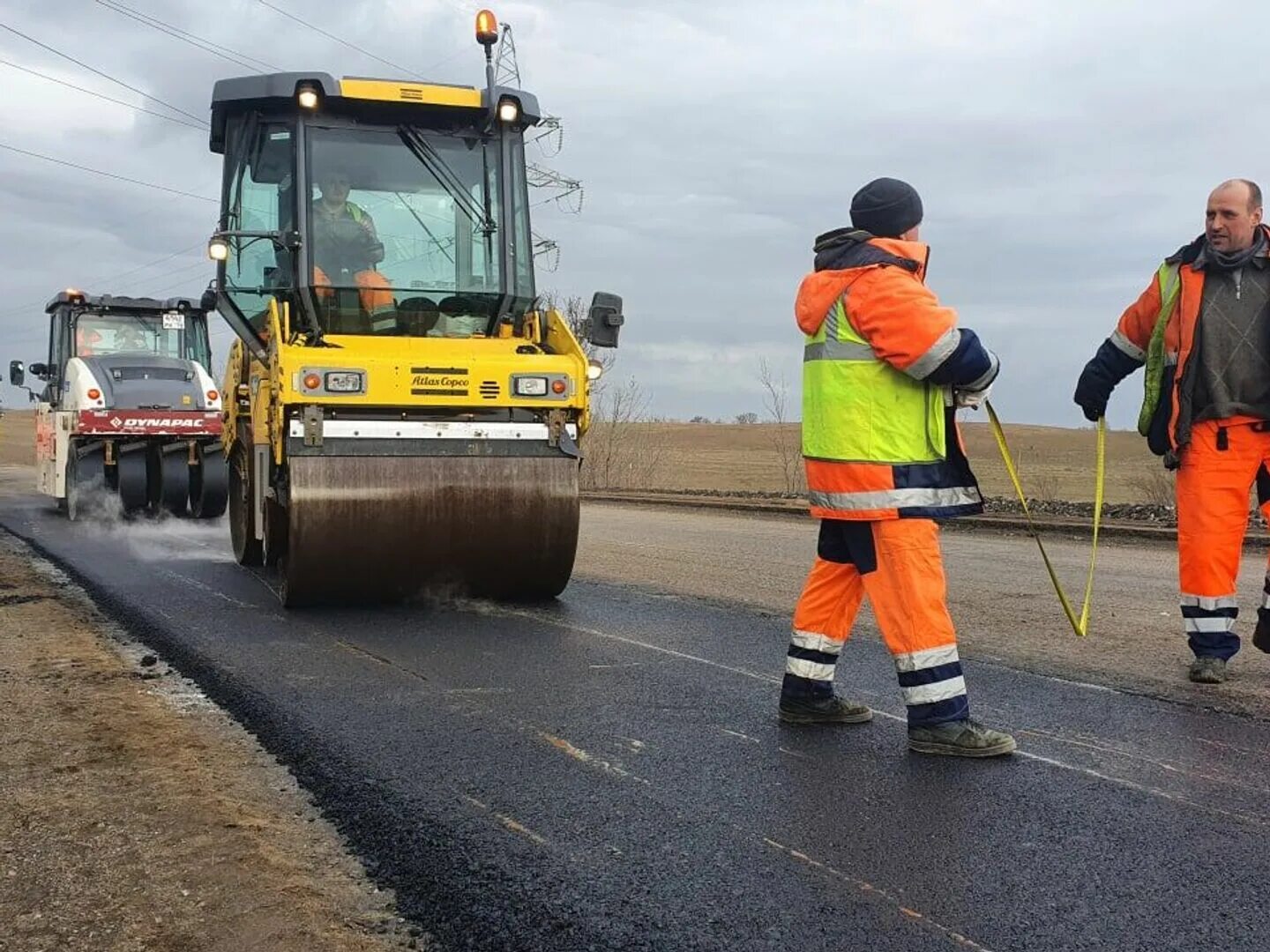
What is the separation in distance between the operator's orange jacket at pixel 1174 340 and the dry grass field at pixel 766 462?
14.3 ft

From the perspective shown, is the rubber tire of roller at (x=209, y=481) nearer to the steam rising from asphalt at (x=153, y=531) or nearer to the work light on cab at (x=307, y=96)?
the steam rising from asphalt at (x=153, y=531)

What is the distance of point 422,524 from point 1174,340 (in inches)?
145

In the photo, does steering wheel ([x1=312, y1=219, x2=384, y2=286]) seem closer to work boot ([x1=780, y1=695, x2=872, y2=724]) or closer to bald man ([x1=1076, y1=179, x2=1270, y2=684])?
work boot ([x1=780, y1=695, x2=872, y2=724])

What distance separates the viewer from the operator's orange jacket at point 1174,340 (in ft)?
16.3

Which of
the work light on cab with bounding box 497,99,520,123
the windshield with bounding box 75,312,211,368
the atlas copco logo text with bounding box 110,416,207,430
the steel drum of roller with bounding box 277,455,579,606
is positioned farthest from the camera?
the windshield with bounding box 75,312,211,368

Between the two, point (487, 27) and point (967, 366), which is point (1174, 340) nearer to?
point (967, 366)

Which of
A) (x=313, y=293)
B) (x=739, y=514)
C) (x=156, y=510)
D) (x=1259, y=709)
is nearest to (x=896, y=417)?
(x=1259, y=709)

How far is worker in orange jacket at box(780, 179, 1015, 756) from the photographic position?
3.83 meters

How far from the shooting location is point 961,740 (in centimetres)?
378

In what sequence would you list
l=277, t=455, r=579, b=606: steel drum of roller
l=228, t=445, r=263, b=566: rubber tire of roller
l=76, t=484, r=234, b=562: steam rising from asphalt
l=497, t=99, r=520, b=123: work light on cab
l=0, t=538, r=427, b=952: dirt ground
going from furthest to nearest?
l=76, t=484, r=234, b=562: steam rising from asphalt, l=228, t=445, r=263, b=566: rubber tire of roller, l=497, t=99, r=520, b=123: work light on cab, l=277, t=455, r=579, b=606: steel drum of roller, l=0, t=538, r=427, b=952: dirt ground

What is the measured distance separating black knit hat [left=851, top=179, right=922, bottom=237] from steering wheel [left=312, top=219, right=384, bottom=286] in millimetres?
4055

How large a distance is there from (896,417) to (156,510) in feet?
38.4

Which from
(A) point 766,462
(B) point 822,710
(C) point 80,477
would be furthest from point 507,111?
(A) point 766,462

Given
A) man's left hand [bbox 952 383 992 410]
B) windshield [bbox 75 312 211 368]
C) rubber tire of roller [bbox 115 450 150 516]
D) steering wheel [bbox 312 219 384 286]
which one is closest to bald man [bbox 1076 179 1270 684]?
man's left hand [bbox 952 383 992 410]
